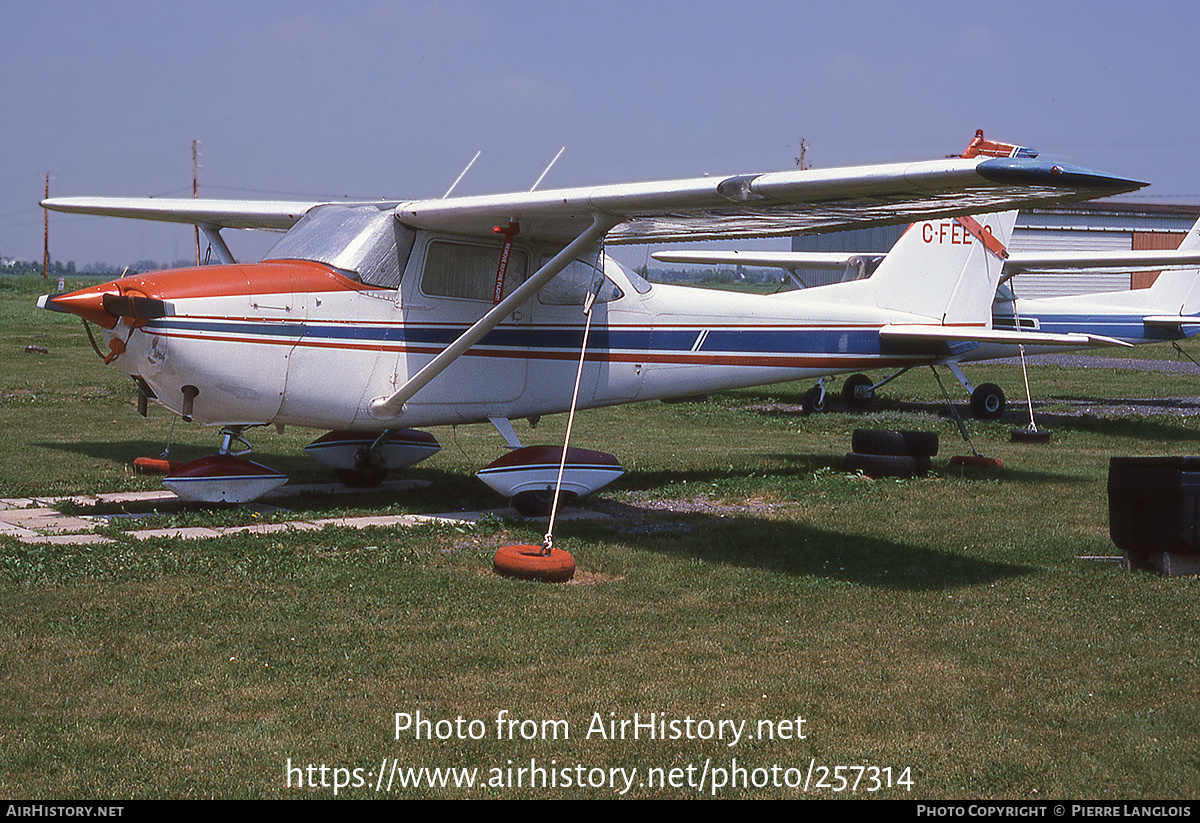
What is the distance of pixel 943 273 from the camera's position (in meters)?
14.6

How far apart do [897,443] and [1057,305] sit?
12.3 m

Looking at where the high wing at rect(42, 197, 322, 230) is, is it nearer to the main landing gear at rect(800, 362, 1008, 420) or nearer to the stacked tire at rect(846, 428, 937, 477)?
the stacked tire at rect(846, 428, 937, 477)

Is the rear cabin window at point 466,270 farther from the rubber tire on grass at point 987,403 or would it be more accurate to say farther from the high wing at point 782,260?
the rubber tire on grass at point 987,403

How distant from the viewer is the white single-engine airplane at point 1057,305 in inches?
770

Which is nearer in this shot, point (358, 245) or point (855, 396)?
point (358, 245)

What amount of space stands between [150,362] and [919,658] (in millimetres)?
6019

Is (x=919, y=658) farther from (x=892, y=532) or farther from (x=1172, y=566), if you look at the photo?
(x=892, y=532)

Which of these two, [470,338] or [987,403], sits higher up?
[470,338]

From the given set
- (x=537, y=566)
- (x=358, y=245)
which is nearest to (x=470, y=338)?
(x=358, y=245)

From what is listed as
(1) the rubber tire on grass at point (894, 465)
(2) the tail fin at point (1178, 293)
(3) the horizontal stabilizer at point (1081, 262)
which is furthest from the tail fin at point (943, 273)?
(2) the tail fin at point (1178, 293)

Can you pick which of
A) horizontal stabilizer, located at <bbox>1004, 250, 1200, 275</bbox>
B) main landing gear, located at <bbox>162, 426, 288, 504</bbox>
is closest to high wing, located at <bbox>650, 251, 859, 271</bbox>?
horizontal stabilizer, located at <bbox>1004, 250, 1200, 275</bbox>

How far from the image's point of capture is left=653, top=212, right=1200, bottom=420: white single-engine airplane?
19.6 m

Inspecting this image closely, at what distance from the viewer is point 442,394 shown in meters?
9.99

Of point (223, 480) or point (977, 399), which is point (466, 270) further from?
point (977, 399)
